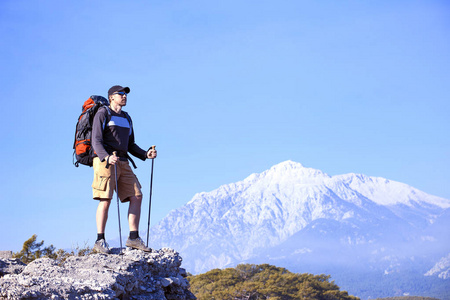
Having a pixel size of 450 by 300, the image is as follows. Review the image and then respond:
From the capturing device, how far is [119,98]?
26.4 ft

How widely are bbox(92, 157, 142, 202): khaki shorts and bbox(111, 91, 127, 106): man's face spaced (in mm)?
835

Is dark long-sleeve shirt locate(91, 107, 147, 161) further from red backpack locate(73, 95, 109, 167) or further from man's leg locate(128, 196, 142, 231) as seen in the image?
man's leg locate(128, 196, 142, 231)

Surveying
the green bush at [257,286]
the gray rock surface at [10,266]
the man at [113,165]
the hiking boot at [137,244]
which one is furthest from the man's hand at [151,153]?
the green bush at [257,286]

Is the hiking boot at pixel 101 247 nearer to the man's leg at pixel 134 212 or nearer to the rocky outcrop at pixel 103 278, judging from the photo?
the rocky outcrop at pixel 103 278

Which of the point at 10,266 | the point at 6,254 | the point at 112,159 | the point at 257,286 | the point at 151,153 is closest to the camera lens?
the point at 10,266

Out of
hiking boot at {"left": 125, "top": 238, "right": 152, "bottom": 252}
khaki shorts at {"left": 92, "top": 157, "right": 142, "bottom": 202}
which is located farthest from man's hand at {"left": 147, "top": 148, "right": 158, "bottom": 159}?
hiking boot at {"left": 125, "top": 238, "right": 152, "bottom": 252}

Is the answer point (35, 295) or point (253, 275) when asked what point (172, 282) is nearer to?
point (35, 295)

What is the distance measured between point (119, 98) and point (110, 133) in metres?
0.51

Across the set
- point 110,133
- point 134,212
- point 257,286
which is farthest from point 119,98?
point 257,286

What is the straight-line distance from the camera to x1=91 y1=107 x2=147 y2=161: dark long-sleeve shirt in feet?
25.4

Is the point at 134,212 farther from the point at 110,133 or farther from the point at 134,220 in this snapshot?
the point at 110,133

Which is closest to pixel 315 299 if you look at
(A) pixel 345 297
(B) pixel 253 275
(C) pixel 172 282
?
(A) pixel 345 297

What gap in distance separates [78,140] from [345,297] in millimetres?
49155

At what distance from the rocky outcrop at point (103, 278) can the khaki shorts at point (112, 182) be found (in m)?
0.82
